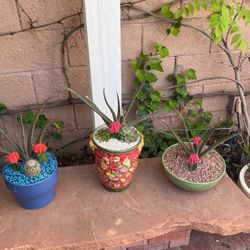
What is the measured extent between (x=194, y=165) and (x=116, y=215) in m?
0.46

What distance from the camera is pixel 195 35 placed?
1.87 m

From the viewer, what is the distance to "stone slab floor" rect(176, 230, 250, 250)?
1.81 metres

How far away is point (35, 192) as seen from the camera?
1.48 m

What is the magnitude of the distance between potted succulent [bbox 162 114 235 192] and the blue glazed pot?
0.59m

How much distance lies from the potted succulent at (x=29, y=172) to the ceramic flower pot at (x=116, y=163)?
8.8 inches

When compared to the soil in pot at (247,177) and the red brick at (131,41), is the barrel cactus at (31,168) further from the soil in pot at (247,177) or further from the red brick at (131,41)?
the soil in pot at (247,177)

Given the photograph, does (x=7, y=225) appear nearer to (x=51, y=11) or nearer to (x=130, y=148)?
(x=130, y=148)

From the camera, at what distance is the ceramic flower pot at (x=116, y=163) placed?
4.88ft

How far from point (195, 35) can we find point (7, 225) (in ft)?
4.64

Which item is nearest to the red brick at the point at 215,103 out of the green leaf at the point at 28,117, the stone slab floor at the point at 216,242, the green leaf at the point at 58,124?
the stone slab floor at the point at 216,242

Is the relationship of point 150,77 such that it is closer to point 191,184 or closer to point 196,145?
point 196,145

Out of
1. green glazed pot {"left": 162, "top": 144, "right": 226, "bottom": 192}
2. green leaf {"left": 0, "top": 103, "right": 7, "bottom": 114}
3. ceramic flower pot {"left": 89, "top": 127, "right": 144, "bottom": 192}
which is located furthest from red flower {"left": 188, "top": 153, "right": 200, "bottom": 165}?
green leaf {"left": 0, "top": 103, "right": 7, "bottom": 114}

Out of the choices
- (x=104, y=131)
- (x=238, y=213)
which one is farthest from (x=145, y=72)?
(x=238, y=213)

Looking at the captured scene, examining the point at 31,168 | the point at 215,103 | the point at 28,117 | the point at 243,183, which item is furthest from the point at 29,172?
the point at 215,103
